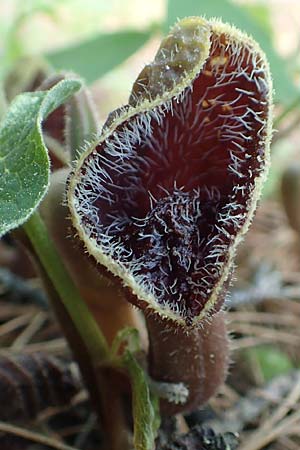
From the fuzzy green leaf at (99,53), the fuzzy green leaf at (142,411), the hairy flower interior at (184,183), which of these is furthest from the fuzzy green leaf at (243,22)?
the fuzzy green leaf at (142,411)

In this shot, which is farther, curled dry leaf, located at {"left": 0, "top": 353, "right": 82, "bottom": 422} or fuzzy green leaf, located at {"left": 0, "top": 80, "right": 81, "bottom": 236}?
curled dry leaf, located at {"left": 0, "top": 353, "right": 82, "bottom": 422}

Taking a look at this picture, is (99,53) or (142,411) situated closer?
(142,411)

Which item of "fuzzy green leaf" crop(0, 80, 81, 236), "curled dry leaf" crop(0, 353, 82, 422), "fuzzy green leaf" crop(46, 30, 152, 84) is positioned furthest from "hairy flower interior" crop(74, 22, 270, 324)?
"fuzzy green leaf" crop(46, 30, 152, 84)

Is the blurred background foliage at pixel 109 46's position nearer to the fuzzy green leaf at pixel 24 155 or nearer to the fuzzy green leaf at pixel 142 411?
the fuzzy green leaf at pixel 24 155

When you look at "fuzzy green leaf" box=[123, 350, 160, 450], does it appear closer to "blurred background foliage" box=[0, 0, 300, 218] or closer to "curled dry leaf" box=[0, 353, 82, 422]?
"curled dry leaf" box=[0, 353, 82, 422]

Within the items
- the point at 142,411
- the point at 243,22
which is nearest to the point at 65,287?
the point at 142,411

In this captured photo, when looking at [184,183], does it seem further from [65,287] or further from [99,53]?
[99,53]
